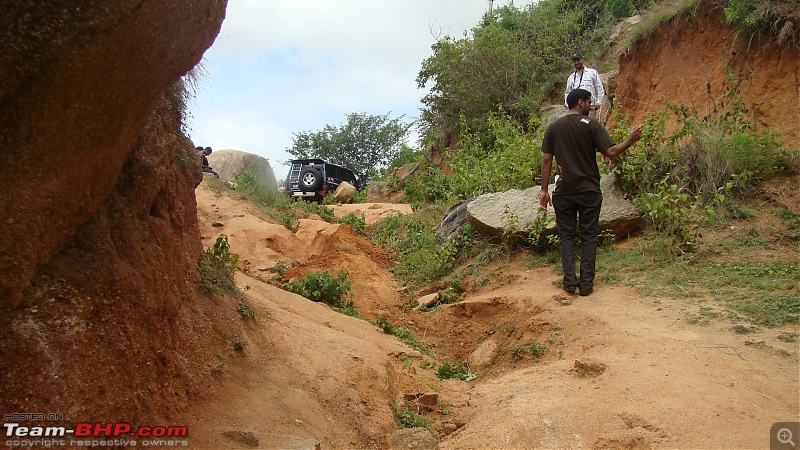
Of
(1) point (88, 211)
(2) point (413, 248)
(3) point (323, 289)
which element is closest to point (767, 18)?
(2) point (413, 248)

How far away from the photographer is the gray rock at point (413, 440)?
11.9ft

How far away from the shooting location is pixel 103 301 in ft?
9.07

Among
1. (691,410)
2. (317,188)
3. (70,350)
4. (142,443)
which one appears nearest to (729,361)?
(691,410)

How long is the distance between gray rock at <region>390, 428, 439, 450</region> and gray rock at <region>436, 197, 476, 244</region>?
17.5 ft

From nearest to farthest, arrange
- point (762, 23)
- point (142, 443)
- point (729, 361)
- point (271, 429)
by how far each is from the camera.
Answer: point (142, 443) → point (271, 429) → point (729, 361) → point (762, 23)

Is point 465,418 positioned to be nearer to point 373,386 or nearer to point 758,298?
point 373,386

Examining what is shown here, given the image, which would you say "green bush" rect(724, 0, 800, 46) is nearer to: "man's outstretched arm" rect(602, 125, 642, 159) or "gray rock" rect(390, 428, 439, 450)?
"man's outstretched arm" rect(602, 125, 642, 159)

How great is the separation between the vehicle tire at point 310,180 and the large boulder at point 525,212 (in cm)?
1184

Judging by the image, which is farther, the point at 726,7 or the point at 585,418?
the point at 726,7

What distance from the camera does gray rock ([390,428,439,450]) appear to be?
3623 mm

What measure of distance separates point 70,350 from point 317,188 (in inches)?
685

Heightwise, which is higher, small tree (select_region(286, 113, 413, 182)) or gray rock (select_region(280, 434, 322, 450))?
small tree (select_region(286, 113, 413, 182))

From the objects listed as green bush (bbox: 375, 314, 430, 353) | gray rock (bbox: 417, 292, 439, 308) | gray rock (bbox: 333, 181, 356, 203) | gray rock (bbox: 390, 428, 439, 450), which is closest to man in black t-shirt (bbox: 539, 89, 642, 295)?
green bush (bbox: 375, 314, 430, 353)

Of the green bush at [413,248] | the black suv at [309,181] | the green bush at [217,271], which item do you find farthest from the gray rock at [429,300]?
the black suv at [309,181]
